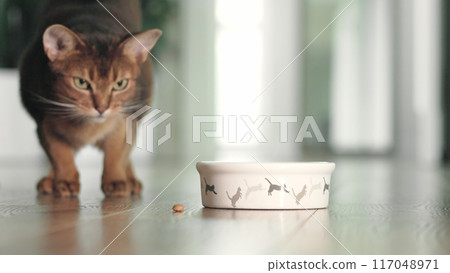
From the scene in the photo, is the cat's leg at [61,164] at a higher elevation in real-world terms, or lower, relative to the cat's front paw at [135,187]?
higher

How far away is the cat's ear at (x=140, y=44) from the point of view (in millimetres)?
1371

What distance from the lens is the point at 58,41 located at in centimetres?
134

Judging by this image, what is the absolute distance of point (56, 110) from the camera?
138cm

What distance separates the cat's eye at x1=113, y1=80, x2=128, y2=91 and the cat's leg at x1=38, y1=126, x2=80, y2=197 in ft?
0.49

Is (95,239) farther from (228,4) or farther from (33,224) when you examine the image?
(228,4)

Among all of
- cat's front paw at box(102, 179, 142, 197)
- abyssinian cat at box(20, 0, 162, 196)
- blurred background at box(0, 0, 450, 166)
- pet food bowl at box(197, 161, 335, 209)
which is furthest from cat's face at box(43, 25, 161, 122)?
Result: blurred background at box(0, 0, 450, 166)

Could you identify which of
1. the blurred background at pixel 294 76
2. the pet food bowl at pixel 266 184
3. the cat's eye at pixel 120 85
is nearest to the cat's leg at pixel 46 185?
the cat's eye at pixel 120 85

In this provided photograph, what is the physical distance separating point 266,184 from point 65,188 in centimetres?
48

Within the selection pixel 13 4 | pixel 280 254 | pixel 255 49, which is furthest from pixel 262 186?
pixel 255 49

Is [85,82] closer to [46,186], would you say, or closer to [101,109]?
[101,109]

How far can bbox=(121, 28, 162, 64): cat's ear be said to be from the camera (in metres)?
1.37

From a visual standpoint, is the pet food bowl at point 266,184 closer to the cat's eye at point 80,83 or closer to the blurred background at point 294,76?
the cat's eye at point 80,83

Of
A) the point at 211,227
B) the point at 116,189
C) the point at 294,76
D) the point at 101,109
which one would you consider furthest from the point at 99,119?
the point at 294,76

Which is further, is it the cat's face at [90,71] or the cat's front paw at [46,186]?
the cat's front paw at [46,186]
